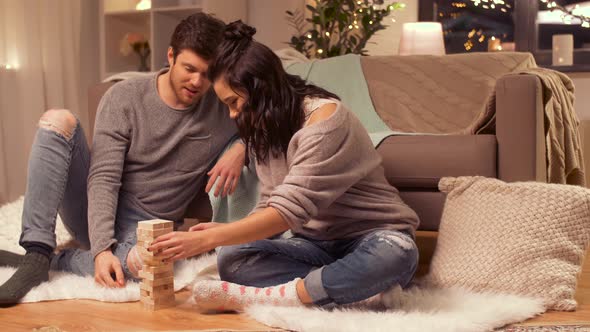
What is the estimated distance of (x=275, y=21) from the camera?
406 centimetres

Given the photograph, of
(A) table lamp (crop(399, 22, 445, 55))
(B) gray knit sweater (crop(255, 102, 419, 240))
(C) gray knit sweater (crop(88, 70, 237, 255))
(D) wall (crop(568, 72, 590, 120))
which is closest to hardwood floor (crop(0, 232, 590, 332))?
(B) gray knit sweater (crop(255, 102, 419, 240))

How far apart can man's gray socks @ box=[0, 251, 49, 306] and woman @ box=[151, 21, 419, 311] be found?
0.40 metres

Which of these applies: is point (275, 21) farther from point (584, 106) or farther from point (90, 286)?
point (90, 286)

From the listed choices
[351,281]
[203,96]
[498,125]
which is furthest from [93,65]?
[351,281]

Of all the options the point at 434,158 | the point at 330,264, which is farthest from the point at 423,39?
the point at 330,264

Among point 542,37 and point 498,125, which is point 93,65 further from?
point 498,125

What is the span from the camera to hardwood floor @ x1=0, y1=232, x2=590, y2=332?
4.54ft

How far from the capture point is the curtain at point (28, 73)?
355 cm

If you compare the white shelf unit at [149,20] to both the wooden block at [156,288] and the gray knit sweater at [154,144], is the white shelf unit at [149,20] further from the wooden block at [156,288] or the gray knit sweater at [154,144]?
Answer: the wooden block at [156,288]

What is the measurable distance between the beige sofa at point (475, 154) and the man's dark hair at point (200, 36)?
1.55 feet

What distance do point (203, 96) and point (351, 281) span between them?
28.6 inches

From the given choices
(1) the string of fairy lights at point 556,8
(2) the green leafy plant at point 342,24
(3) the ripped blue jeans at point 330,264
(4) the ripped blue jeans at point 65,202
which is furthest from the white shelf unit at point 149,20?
(3) the ripped blue jeans at point 330,264

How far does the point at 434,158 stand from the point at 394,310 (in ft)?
2.06

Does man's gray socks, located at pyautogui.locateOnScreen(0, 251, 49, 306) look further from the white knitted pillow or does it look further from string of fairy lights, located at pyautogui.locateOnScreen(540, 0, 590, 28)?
string of fairy lights, located at pyautogui.locateOnScreen(540, 0, 590, 28)
